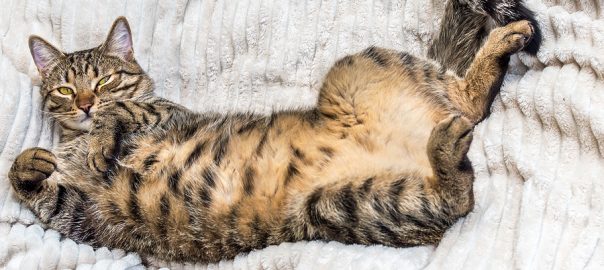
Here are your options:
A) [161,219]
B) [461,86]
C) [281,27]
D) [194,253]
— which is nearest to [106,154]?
[161,219]

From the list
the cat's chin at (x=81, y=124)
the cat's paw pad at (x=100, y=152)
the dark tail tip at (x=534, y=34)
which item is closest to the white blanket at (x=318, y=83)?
the dark tail tip at (x=534, y=34)

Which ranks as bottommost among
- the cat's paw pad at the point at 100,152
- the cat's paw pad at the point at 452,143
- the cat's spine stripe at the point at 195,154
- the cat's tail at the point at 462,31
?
the cat's paw pad at the point at 100,152

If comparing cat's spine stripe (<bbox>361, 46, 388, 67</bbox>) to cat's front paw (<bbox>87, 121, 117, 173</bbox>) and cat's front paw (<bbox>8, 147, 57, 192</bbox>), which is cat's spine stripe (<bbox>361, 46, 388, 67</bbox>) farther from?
cat's front paw (<bbox>8, 147, 57, 192</bbox>)

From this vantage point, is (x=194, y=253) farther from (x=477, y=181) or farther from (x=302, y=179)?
(x=477, y=181)

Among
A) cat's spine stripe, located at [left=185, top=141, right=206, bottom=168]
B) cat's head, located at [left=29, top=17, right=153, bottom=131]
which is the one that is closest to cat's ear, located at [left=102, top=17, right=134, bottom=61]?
cat's head, located at [left=29, top=17, right=153, bottom=131]

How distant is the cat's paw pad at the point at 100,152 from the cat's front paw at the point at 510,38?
1133mm

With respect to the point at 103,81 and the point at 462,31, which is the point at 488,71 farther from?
the point at 103,81

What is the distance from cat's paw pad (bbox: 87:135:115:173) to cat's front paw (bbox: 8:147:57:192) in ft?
0.45

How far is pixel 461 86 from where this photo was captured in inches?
79.7

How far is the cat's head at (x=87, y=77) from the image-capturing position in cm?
232

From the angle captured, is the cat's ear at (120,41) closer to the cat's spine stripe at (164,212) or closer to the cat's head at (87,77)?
the cat's head at (87,77)

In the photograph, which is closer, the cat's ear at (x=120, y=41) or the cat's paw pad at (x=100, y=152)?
the cat's paw pad at (x=100, y=152)

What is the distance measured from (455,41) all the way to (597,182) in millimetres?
675

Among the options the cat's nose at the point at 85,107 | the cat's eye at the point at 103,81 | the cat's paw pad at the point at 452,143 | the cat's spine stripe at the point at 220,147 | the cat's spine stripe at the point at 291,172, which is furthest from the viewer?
the cat's eye at the point at 103,81
